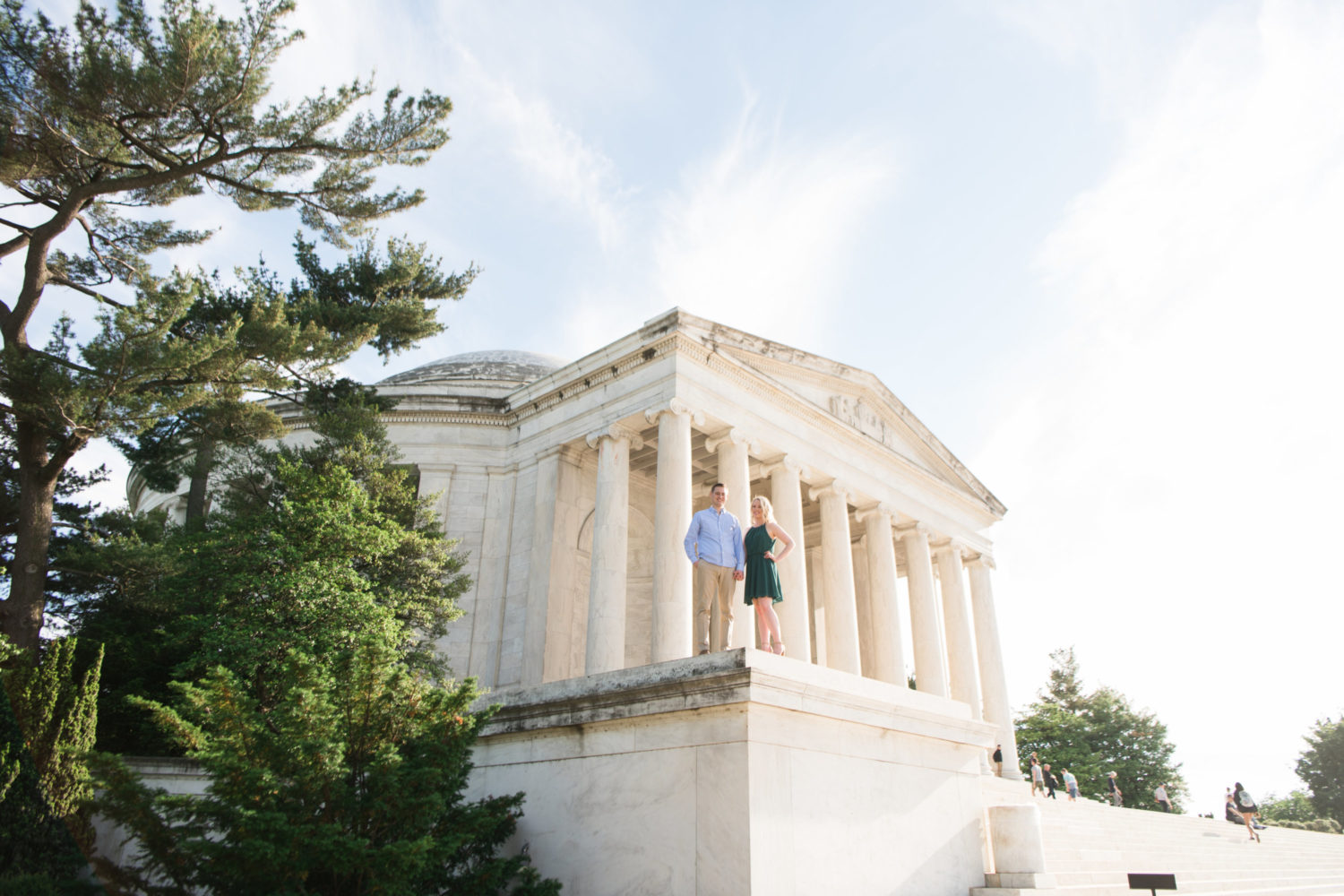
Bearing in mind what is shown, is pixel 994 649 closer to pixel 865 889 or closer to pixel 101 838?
pixel 865 889

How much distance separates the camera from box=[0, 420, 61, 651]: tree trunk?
59.4ft

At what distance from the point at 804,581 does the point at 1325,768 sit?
291 ft

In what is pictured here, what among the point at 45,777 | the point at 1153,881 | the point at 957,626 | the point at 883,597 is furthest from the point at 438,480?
the point at 1153,881

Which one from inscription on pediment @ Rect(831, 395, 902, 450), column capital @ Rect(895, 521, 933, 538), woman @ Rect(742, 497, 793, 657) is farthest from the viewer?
column capital @ Rect(895, 521, 933, 538)

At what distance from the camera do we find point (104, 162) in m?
20.8

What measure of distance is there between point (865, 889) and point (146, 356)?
16971 mm

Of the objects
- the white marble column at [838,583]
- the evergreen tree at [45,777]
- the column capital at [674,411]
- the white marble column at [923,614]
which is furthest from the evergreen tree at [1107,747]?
the evergreen tree at [45,777]

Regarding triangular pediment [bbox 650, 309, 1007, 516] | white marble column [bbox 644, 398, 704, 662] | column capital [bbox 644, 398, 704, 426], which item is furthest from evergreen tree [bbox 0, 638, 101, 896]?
triangular pediment [bbox 650, 309, 1007, 516]

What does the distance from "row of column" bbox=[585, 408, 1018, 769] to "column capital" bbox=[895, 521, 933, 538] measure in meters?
0.04

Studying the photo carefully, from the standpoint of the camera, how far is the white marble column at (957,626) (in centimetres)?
3488

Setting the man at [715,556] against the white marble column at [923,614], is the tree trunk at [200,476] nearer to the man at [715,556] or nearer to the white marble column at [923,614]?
the man at [715,556]

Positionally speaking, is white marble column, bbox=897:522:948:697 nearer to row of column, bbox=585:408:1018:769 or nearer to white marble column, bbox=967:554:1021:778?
row of column, bbox=585:408:1018:769

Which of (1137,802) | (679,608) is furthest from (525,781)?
(1137,802)

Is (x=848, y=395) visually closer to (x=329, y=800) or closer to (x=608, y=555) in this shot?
(x=608, y=555)
